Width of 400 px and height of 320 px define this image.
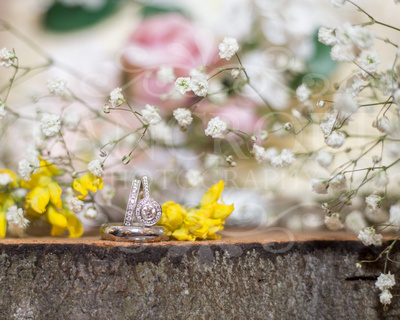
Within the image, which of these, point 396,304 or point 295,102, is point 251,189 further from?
point 396,304

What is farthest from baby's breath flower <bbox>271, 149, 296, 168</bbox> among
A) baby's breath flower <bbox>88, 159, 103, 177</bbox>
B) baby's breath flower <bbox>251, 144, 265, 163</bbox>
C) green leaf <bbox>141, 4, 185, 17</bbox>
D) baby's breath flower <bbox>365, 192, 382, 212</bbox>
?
green leaf <bbox>141, 4, 185, 17</bbox>

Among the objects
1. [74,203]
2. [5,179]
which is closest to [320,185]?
[74,203]

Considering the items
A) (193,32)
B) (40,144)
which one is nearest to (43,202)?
(40,144)

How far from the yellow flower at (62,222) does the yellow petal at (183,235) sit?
0.17 meters

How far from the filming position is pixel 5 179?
723mm

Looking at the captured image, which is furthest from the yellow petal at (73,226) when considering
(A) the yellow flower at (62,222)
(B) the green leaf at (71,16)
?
(B) the green leaf at (71,16)

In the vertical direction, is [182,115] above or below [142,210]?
above

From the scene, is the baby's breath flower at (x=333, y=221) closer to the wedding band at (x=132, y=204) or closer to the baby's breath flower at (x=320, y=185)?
the baby's breath flower at (x=320, y=185)

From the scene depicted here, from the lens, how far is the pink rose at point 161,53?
109 centimetres

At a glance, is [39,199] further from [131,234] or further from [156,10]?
[156,10]

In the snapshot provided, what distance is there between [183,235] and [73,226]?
19cm

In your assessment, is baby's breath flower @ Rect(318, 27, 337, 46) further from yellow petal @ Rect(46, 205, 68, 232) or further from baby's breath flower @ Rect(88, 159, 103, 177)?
yellow petal @ Rect(46, 205, 68, 232)

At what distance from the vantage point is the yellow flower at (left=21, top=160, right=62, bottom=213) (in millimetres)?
715

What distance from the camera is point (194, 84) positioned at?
0.67 meters
